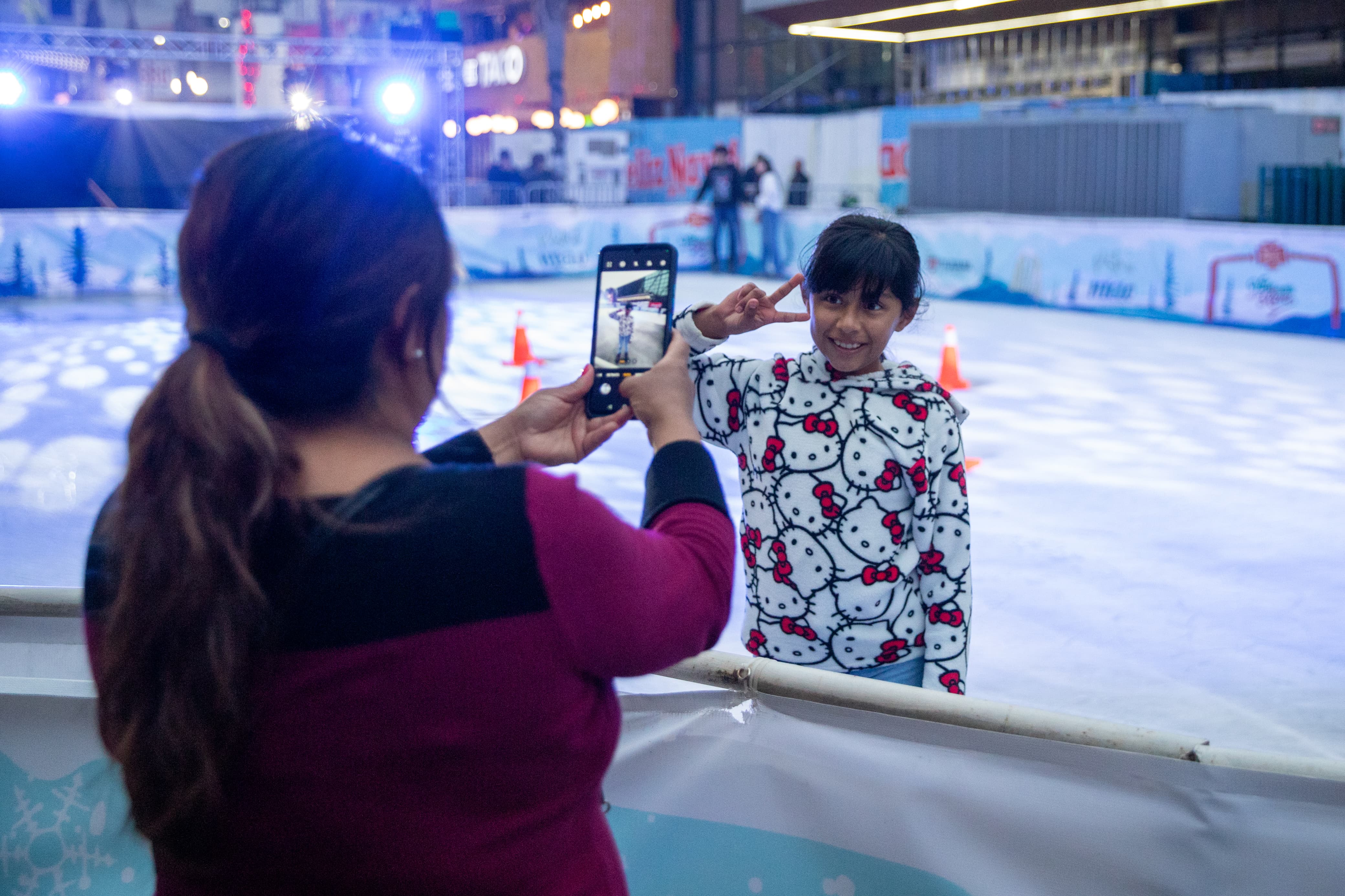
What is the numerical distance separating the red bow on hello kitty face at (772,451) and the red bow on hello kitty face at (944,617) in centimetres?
35

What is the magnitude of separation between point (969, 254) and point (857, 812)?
12.2 meters

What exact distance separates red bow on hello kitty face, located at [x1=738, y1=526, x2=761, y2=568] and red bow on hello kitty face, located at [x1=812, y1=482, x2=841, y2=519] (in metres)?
0.12

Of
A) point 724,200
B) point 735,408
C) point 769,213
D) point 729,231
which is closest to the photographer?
point 735,408

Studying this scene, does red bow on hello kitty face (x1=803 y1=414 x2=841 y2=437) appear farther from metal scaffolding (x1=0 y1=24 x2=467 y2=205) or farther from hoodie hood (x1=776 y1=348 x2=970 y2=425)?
metal scaffolding (x1=0 y1=24 x2=467 y2=205)

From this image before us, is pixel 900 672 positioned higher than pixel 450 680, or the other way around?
pixel 450 680

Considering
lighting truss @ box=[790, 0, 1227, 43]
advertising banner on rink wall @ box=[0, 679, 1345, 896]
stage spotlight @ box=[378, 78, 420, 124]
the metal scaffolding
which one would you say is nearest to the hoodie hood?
advertising banner on rink wall @ box=[0, 679, 1345, 896]

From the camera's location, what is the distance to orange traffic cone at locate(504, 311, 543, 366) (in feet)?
28.2

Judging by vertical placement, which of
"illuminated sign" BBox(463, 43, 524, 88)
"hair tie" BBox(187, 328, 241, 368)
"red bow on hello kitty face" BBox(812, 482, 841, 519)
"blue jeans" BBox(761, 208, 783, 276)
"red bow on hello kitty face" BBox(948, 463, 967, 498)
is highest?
"illuminated sign" BBox(463, 43, 524, 88)

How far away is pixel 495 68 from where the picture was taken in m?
33.3

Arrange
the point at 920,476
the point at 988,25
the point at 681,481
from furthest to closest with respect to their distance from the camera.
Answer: the point at 988,25 → the point at 920,476 → the point at 681,481

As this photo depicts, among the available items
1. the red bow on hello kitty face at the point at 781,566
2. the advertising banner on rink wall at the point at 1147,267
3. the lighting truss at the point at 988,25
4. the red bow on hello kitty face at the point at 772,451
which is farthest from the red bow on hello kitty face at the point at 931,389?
the lighting truss at the point at 988,25

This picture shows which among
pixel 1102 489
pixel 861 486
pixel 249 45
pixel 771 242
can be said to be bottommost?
pixel 1102 489

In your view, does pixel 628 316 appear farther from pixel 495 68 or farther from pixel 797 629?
pixel 495 68

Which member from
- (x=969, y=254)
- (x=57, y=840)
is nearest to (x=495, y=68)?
(x=969, y=254)
